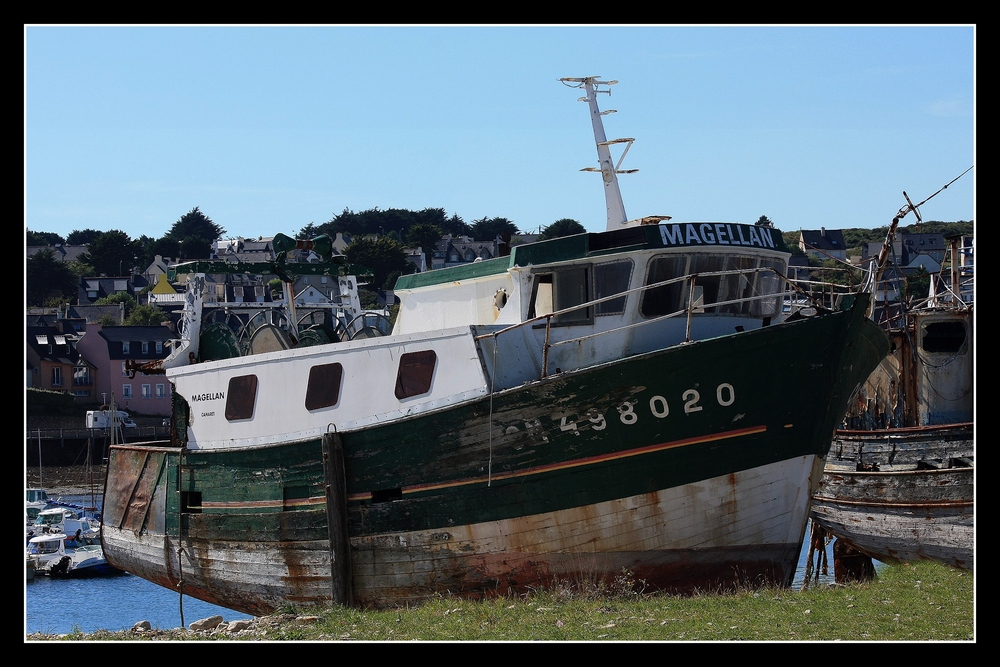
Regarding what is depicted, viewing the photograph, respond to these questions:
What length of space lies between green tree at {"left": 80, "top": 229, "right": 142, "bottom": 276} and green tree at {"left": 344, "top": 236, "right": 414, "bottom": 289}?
108ft

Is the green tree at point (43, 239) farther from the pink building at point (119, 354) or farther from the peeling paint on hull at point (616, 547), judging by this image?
the peeling paint on hull at point (616, 547)

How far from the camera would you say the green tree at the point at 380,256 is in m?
89.0

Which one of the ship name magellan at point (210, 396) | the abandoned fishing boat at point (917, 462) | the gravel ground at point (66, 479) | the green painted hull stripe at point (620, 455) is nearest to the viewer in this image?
the green painted hull stripe at point (620, 455)

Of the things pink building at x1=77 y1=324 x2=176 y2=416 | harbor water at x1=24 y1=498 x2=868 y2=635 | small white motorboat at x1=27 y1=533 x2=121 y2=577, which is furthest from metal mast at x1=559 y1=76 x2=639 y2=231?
pink building at x1=77 y1=324 x2=176 y2=416

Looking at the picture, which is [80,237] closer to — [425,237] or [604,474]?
[425,237]

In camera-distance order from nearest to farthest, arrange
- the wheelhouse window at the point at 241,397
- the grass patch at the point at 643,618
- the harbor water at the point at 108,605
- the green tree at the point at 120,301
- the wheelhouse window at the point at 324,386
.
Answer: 1. the grass patch at the point at 643,618
2. the wheelhouse window at the point at 324,386
3. the wheelhouse window at the point at 241,397
4. the harbor water at the point at 108,605
5. the green tree at the point at 120,301

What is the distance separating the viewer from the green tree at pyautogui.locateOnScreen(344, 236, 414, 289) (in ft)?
292

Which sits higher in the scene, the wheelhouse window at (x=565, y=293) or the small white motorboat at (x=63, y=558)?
the wheelhouse window at (x=565, y=293)

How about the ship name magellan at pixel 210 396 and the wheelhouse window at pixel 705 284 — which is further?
the ship name magellan at pixel 210 396

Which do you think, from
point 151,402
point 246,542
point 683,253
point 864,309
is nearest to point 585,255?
point 683,253

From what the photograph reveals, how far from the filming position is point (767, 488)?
1352 cm

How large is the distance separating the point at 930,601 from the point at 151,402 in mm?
62549

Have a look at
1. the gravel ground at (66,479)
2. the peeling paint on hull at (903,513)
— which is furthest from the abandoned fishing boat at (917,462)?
the gravel ground at (66,479)

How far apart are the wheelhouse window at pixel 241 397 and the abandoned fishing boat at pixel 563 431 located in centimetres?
5
